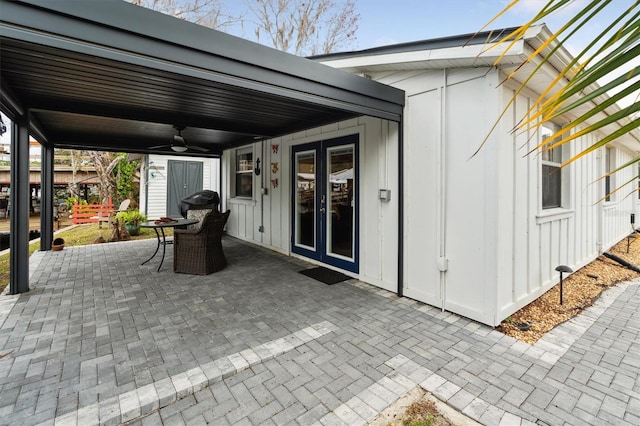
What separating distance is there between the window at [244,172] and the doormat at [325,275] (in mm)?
3338

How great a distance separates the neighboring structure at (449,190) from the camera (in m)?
3.27

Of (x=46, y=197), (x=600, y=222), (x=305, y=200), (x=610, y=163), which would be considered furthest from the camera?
(x=610, y=163)

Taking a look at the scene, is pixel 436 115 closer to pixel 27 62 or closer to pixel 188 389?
pixel 188 389

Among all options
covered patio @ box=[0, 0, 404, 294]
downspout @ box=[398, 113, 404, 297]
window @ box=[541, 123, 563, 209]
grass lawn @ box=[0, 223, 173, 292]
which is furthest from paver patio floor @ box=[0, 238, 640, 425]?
grass lawn @ box=[0, 223, 173, 292]

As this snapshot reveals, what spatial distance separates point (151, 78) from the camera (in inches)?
124

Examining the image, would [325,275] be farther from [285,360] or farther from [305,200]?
[285,360]

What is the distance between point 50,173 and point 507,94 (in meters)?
8.07

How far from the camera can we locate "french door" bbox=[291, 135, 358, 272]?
4.93 m

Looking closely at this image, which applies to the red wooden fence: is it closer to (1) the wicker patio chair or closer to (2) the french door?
(1) the wicker patio chair

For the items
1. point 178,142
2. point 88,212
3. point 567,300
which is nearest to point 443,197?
point 567,300

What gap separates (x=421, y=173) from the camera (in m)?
3.86

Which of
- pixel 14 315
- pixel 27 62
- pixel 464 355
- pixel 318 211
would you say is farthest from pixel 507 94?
pixel 14 315

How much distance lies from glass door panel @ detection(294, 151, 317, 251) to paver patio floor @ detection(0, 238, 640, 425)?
67.6 inches

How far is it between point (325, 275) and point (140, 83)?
3.43 meters
